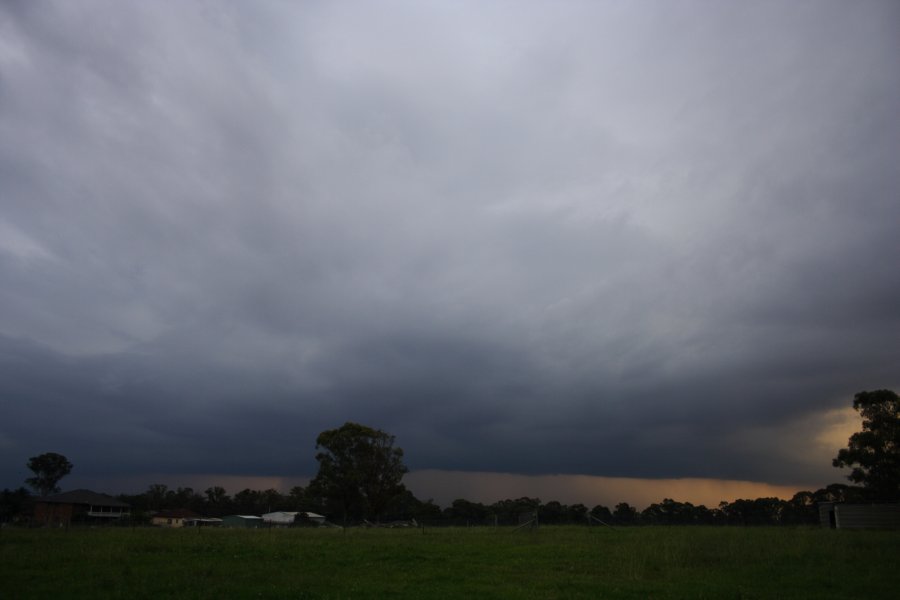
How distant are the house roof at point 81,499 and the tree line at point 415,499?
10.5 ft

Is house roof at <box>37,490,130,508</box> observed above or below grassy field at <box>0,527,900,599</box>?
below

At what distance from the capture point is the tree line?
5631cm

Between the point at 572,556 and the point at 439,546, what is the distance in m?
6.32

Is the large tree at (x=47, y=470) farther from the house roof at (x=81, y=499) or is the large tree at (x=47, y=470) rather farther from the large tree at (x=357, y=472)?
the large tree at (x=357, y=472)

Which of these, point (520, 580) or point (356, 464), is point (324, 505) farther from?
point (520, 580)

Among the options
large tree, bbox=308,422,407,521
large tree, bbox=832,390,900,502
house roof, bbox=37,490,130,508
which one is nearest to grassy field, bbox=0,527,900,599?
large tree, bbox=832,390,900,502

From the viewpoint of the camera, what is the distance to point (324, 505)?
83.6m

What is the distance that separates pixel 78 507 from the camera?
85.7 meters

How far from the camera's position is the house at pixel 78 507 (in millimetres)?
82250

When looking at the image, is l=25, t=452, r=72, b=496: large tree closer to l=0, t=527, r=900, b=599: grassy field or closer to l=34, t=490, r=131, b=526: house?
l=34, t=490, r=131, b=526: house

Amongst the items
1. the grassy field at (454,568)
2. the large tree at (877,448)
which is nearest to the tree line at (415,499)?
the large tree at (877,448)

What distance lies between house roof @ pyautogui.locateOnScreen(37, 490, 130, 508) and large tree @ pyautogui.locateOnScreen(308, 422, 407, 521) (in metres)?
33.8

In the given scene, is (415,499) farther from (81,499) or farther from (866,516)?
(866,516)

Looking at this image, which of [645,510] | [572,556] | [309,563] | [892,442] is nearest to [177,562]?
[309,563]
